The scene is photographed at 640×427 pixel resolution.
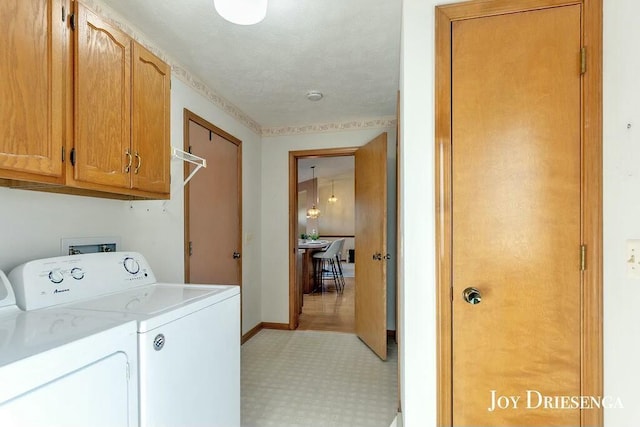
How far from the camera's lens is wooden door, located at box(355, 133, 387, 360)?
9.33 feet

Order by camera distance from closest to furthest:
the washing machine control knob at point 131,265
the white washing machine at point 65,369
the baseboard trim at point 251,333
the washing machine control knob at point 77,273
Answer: the white washing machine at point 65,369
the washing machine control knob at point 77,273
the washing machine control knob at point 131,265
the baseboard trim at point 251,333

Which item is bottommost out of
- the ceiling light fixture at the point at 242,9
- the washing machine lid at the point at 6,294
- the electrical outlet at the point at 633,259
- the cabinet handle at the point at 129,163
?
the washing machine lid at the point at 6,294

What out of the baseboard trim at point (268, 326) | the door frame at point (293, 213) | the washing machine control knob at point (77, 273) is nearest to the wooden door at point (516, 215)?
the washing machine control knob at point (77, 273)

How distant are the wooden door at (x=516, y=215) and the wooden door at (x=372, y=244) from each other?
157cm

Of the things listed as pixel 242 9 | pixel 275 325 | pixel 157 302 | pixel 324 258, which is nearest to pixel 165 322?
pixel 157 302

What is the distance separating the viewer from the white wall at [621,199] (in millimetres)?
960

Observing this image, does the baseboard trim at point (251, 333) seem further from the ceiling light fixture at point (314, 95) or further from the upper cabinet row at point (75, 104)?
the ceiling light fixture at point (314, 95)

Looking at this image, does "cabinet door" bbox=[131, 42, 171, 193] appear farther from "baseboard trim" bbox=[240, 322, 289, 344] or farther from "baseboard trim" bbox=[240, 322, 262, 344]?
"baseboard trim" bbox=[240, 322, 289, 344]

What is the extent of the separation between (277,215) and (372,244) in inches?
47.8

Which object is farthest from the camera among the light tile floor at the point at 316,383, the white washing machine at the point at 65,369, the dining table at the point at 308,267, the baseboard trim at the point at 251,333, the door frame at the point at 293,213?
the dining table at the point at 308,267

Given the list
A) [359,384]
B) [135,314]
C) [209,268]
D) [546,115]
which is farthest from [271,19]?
[359,384]

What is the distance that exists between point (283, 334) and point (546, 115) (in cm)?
309

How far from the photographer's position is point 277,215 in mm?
3660

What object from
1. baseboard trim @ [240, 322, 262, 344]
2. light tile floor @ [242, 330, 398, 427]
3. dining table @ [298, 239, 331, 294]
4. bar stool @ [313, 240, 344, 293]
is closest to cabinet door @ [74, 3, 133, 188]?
light tile floor @ [242, 330, 398, 427]
